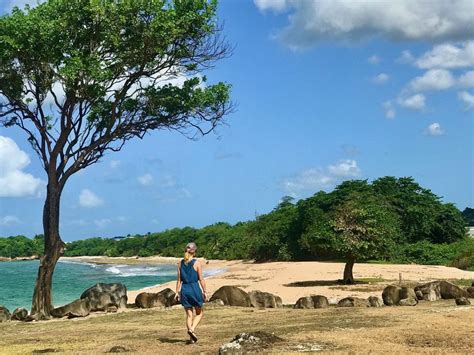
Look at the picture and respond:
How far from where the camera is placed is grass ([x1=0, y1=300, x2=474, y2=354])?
39.3 ft

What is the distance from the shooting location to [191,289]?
1306cm

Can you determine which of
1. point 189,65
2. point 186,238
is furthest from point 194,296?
point 186,238

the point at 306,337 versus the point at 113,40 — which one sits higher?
the point at 113,40

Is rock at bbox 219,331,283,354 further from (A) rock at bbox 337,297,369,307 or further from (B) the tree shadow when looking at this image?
(B) the tree shadow

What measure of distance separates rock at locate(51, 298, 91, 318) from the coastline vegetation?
1487cm

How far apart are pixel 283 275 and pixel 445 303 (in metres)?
25.2

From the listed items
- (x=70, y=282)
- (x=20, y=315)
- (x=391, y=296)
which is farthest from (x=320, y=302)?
(x=70, y=282)

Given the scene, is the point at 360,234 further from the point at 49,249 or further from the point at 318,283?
the point at 49,249

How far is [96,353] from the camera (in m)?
12.4

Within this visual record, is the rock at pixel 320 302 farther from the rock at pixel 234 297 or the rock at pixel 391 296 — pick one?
the rock at pixel 234 297

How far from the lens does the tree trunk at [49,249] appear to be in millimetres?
23000

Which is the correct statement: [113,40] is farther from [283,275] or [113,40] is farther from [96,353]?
[283,275]

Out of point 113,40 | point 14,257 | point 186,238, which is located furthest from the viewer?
point 14,257

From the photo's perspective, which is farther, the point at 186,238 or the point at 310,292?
the point at 186,238
